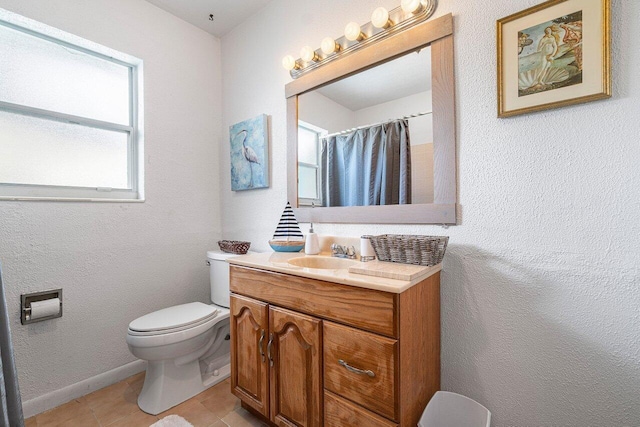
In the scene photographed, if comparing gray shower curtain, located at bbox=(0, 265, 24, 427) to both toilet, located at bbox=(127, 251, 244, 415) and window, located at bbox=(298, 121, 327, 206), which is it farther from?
window, located at bbox=(298, 121, 327, 206)

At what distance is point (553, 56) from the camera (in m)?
1.00

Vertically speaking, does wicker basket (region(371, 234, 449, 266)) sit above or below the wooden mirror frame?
below

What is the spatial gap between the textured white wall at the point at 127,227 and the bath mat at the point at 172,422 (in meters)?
0.66

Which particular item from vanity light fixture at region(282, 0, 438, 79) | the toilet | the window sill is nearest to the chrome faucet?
the toilet

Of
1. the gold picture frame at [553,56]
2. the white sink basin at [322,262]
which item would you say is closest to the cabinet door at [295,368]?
the white sink basin at [322,262]

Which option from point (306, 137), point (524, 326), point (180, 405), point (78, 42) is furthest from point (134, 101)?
point (524, 326)

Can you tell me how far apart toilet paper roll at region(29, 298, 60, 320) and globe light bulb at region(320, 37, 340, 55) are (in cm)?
207

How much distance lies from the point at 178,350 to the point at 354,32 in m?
1.94

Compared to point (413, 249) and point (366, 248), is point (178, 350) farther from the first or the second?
point (413, 249)

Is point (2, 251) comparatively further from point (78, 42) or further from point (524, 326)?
point (524, 326)

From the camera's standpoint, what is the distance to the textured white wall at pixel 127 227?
153 centimetres

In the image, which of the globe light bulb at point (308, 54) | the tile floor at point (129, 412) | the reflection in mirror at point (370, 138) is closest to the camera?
the reflection in mirror at point (370, 138)

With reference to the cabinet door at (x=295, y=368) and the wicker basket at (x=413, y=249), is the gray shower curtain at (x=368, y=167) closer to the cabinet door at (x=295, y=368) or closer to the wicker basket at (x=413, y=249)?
the wicker basket at (x=413, y=249)

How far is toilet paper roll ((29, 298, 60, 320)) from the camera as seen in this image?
4.88ft
